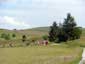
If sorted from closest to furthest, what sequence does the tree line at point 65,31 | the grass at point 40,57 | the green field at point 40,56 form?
the grass at point 40,57, the green field at point 40,56, the tree line at point 65,31

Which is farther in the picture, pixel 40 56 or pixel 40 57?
pixel 40 56

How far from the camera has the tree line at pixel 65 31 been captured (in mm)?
114850

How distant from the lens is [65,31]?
117000mm

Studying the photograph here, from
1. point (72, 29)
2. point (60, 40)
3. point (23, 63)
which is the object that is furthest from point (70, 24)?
point (23, 63)

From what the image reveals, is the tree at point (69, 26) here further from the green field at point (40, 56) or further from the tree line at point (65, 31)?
the green field at point (40, 56)

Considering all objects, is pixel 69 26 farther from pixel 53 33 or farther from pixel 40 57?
pixel 40 57

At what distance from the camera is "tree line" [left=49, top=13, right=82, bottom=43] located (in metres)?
115

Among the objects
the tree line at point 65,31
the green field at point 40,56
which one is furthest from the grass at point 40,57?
the tree line at point 65,31

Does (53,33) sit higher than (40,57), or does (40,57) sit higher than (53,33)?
(40,57)

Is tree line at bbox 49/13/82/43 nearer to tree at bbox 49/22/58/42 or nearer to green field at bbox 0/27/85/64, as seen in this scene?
tree at bbox 49/22/58/42

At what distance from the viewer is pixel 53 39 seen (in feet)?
393

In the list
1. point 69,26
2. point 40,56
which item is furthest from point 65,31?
point 40,56

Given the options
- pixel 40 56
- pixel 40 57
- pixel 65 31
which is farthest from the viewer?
pixel 65 31

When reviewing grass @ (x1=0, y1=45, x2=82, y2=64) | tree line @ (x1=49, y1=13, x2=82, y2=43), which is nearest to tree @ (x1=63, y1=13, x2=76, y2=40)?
tree line @ (x1=49, y1=13, x2=82, y2=43)
